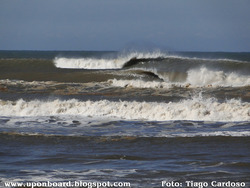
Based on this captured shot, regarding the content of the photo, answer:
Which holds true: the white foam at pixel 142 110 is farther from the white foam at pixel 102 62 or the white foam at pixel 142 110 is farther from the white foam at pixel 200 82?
the white foam at pixel 102 62

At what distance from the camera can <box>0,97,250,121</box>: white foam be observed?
1515 centimetres

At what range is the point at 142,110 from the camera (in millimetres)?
16094

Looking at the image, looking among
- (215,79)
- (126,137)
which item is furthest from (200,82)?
(126,137)

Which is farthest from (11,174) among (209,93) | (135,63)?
(135,63)

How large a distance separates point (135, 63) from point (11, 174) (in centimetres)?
3122

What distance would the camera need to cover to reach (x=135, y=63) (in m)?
39.6

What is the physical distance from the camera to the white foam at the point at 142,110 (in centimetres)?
1515
